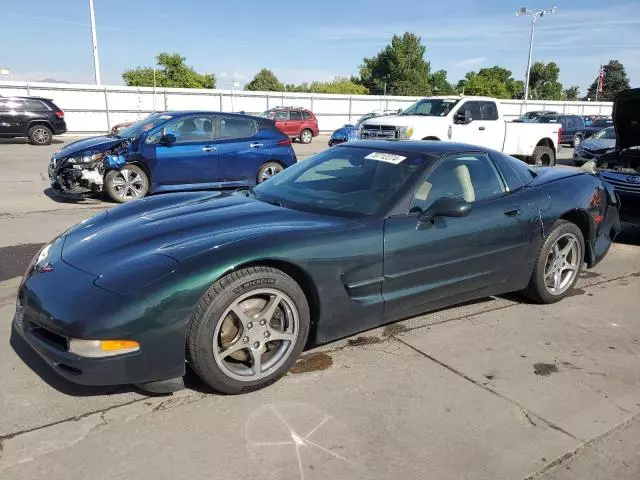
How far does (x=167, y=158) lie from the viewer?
29.4ft

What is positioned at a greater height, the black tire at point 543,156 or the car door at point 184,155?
the car door at point 184,155

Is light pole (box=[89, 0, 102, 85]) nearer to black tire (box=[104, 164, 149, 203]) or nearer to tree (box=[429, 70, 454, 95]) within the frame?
black tire (box=[104, 164, 149, 203])

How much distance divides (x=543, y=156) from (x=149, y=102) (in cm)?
2018

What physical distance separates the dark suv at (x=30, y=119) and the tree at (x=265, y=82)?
7267 cm

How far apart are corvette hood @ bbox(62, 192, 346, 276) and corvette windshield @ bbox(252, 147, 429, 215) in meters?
0.21

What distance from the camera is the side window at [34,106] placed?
737 inches

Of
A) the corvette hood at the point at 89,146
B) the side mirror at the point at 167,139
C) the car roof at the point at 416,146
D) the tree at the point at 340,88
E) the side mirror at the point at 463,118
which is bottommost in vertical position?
the corvette hood at the point at 89,146

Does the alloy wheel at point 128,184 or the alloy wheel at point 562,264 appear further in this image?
the alloy wheel at point 128,184

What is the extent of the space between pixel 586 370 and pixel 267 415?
212 centimetres

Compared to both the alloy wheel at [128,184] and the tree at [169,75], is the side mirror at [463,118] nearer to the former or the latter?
the alloy wheel at [128,184]

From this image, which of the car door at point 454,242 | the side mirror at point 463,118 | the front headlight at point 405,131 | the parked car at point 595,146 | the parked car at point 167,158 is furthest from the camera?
the parked car at point 595,146

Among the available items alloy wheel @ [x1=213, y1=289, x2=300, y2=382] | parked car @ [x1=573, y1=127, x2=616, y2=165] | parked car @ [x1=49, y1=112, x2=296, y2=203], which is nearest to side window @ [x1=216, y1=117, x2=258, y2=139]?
parked car @ [x1=49, y1=112, x2=296, y2=203]

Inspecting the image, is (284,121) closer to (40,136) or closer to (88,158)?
(40,136)

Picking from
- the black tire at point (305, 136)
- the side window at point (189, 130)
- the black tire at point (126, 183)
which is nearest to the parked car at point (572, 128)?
the black tire at point (305, 136)
